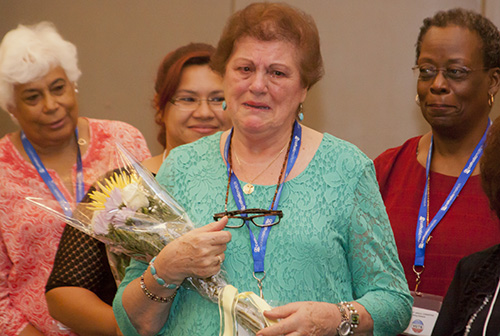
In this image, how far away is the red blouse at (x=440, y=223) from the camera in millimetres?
2713

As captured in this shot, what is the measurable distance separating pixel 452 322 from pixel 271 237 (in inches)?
24.7

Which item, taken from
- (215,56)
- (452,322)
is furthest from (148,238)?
(452,322)

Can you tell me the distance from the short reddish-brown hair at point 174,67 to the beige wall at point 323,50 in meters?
1.53

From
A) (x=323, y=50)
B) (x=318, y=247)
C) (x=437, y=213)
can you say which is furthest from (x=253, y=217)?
(x=323, y=50)

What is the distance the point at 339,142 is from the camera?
2.21 m

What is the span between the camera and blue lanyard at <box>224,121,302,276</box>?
202 centimetres

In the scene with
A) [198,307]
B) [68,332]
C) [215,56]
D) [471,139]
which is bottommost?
[68,332]

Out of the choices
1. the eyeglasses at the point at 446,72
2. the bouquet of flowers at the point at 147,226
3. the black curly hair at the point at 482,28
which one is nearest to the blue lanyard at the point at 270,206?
the bouquet of flowers at the point at 147,226

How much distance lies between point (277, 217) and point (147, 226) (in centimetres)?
40

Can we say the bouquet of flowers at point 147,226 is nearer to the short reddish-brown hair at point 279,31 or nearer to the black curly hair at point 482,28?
the short reddish-brown hair at point 279,31

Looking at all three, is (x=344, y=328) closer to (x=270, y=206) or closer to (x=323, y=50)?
(x=270, y=206)

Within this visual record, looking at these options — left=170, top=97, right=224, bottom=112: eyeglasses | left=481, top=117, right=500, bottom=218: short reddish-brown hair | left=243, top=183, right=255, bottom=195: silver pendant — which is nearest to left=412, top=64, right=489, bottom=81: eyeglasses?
left=481, top=117, right=500, bottom=218: short reddish-brown hair

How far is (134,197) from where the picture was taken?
2.02 metres

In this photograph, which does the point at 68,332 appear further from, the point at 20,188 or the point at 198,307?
the point at 198,307
